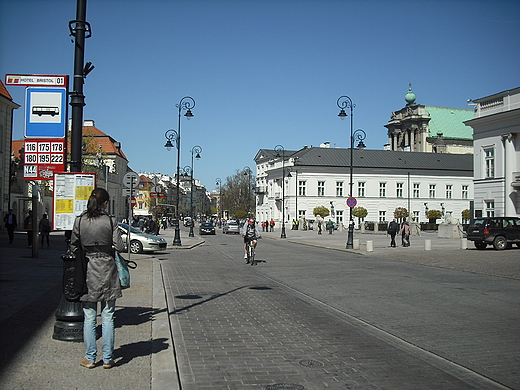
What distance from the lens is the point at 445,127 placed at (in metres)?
119

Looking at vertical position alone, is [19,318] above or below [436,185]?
below

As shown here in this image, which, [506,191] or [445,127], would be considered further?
[445,127]

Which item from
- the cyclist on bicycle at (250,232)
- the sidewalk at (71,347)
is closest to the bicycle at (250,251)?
the cyclist on bicycle at (250,232)

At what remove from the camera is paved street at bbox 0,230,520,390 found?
225 inches

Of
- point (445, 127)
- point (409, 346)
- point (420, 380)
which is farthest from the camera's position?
point (445, 127)

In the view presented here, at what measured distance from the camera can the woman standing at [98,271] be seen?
18.6 feet

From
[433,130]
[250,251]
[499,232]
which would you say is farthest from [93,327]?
[433,130]

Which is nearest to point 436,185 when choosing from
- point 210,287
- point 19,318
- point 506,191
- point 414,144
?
point 414,144

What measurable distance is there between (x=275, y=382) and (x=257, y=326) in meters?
2.97

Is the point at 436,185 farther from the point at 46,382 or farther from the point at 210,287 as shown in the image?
the point at 46,382

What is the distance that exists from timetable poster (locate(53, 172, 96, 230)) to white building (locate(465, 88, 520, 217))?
43989 mm

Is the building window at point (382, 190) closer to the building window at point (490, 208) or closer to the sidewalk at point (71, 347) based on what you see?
the building window at point (490, 208)

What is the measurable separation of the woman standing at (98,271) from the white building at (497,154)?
147 feet

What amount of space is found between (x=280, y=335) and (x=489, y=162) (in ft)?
149
